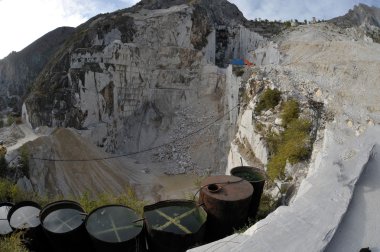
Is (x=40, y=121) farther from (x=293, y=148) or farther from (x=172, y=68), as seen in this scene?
(x=293, y=148)

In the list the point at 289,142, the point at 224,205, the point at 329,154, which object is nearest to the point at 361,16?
the point at 289,142

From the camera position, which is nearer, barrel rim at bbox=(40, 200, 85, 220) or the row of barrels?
the row of barrels

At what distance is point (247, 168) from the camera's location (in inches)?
321

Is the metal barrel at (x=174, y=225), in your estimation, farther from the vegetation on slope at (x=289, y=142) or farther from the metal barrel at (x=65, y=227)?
the vegetation on slope at (x=289, y=142)

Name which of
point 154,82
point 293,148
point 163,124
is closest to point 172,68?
point 154,82

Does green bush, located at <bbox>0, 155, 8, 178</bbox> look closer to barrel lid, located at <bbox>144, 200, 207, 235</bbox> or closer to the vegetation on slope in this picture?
barrel lid, located at <bbox>144, 200, 207, 235</bbox>

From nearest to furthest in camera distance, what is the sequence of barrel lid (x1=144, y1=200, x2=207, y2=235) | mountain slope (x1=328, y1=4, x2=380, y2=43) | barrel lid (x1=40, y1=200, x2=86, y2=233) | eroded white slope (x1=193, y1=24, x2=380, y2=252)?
1. eroded white slope (x1=193, y1=24, x2=380, y2=252)
2. barrel lid (x1=144, y1=200, x2=207, y2=235)
3. barrel lid (x1=40, y1=200, x2=86, y2=233)
4. mountain slope (x1=328, y1=4, x2=380, y2=43)

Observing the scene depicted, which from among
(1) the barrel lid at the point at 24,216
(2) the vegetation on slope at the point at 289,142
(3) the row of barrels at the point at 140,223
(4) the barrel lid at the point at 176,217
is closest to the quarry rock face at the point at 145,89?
(2) the vegetation on slope at the point at 289,142

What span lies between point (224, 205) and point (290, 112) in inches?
188

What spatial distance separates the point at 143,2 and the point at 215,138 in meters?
18.5

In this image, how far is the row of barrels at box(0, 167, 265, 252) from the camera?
6.15m

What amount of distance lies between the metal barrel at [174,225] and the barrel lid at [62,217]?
137cm

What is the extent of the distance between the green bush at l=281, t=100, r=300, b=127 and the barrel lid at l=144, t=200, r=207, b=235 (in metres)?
4.56

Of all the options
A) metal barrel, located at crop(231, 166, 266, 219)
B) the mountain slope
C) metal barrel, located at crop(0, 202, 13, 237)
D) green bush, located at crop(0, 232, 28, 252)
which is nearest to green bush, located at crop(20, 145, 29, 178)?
metal barrel, located at crop(0, 202, 13, 237)
